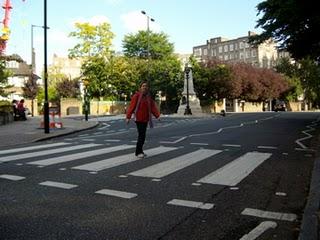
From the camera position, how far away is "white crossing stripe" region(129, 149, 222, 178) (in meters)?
8.90

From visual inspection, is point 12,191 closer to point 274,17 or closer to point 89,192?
point 89,192

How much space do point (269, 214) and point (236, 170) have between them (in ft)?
11.2

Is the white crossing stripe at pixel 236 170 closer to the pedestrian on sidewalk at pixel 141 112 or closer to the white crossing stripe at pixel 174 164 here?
the white crossing stripe at pixel 174 164

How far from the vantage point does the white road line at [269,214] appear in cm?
584

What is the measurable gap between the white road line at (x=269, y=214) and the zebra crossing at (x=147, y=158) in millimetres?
1761

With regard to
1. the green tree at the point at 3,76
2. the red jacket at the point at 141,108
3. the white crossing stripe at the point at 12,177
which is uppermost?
the green tree at the point at 3,76

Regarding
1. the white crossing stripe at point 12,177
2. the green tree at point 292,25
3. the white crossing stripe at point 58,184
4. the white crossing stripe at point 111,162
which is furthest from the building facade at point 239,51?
the white crossing stripe at point 58,184

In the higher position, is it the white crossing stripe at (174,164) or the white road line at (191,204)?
the white crossing stripe at (174,164)

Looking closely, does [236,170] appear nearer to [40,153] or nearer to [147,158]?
[147,158]

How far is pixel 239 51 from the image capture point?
14400 centimetres

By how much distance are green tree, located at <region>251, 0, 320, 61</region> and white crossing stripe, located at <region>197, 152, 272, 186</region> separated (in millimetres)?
7623


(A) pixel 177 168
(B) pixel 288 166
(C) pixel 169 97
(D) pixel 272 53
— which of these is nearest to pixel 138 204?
(A) pixel 177 168

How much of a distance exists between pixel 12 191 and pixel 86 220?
2.11 meters

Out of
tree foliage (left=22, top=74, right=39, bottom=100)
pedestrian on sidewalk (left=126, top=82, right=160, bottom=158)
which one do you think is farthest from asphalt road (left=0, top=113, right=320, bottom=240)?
tree foliage (left=22, top=74, right=39, bottom=100)
